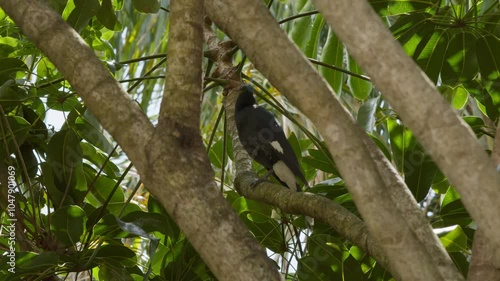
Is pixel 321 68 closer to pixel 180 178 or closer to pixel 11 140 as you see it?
pixel 11 140

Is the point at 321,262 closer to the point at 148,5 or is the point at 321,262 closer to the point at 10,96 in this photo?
the point at 148,5

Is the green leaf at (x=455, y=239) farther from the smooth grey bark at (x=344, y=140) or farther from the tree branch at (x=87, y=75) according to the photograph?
the tree branch at (x=87, y=75)

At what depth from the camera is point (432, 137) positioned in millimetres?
1116

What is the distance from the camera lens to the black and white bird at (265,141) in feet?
11.2

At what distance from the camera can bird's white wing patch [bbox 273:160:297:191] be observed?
3.52 metres

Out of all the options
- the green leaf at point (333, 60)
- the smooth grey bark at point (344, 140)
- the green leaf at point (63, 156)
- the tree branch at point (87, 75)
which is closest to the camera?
the smooth grey bark at point (344, 140)

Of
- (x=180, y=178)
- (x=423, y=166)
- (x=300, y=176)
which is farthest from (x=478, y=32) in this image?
(x=180, y=178)

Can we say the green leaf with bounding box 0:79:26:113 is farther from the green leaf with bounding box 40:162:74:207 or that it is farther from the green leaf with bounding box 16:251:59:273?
the green leaf with bounding box 16:251:59:273

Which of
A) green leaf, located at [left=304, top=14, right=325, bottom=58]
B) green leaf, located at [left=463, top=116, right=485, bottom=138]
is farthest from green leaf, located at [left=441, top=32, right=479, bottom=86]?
green leaf, located at [left=304, top=14, right=325, bottom=58]

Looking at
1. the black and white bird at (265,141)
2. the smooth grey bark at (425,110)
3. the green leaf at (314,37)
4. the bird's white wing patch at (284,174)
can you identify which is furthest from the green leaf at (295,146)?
the smooth grey bark at (425,110)

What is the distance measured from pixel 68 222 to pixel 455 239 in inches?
42.8

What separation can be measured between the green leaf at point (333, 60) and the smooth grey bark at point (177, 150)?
1325 mm

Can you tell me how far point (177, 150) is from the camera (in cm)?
155

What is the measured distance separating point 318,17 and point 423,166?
803mm
